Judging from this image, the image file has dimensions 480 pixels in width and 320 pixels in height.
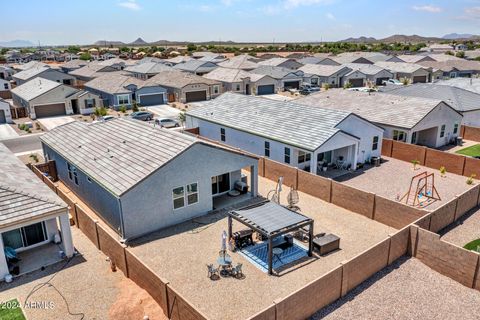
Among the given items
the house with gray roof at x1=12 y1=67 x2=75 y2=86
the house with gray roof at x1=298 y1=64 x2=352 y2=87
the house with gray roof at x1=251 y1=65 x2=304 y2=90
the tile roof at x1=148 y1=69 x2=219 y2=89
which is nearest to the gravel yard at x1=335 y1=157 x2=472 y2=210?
the tile roof at x1=148 y1=69 x2=219 y2=89

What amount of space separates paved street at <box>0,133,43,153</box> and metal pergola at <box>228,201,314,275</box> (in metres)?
26.3

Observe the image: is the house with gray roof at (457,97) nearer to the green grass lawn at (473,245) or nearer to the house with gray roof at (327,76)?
the green grass lawn at (473,245)

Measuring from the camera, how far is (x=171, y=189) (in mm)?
19344

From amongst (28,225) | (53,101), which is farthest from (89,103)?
(28,225)

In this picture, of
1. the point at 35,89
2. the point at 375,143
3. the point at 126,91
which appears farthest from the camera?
the point at 126,91

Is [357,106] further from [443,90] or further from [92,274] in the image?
[92,274]

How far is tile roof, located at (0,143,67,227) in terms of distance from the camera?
51.1 ft

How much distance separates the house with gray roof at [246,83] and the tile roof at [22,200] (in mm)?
46202

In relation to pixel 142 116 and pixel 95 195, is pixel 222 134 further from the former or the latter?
pixel 142 116

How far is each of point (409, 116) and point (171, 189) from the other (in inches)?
907

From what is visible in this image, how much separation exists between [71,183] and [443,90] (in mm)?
37561

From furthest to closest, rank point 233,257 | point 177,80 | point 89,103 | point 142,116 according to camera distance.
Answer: point 177,80 → point 89,103 → point 142,116 → point 233,257

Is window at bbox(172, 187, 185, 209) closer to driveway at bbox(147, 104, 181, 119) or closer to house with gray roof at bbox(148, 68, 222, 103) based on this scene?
driveway at bbox(147, 104, 181, 119)

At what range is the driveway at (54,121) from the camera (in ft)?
146
